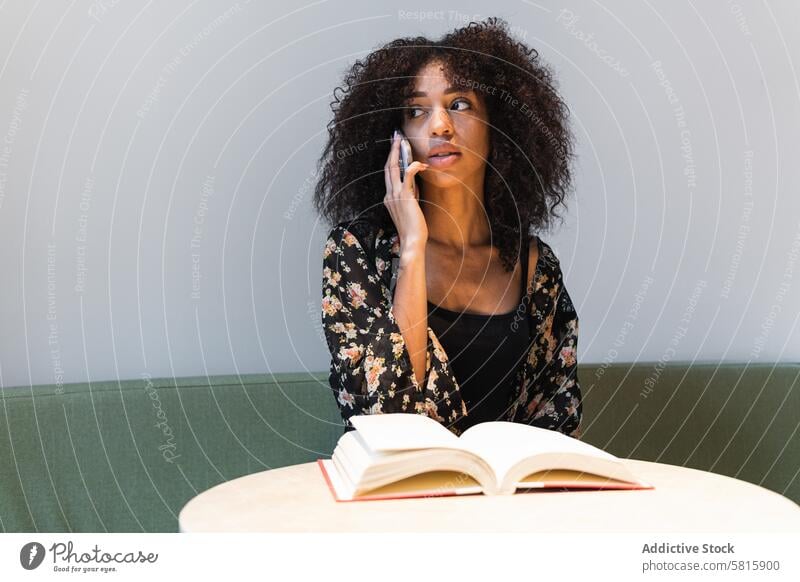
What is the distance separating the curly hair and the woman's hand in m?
0.07

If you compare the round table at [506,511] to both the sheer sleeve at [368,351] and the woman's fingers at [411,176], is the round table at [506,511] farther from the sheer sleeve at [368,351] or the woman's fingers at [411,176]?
the woman's fingers at [411,176]

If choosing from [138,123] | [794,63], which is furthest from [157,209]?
[794,63]

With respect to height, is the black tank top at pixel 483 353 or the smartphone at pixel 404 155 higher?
the smartphone at pixel 404 155

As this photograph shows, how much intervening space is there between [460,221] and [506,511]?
0.93 metres

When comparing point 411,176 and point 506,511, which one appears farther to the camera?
point 411,176

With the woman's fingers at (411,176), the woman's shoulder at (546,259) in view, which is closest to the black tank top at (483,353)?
the woman's shoulder at (546,259)

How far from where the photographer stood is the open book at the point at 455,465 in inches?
47.4

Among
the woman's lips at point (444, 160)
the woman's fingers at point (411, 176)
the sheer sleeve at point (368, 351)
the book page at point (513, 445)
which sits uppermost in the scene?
the woman's lips at point (444, 160)

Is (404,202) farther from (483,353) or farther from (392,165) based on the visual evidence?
(483,353)

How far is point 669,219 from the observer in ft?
7.11

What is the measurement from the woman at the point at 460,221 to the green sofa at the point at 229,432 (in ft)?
0.57

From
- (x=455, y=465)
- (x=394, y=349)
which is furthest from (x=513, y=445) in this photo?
(x=394, y=349)

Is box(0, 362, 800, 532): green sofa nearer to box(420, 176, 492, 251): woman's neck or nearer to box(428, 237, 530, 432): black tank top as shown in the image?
box(428, 237, 530, 432): black tank top

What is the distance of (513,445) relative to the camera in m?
1.30
